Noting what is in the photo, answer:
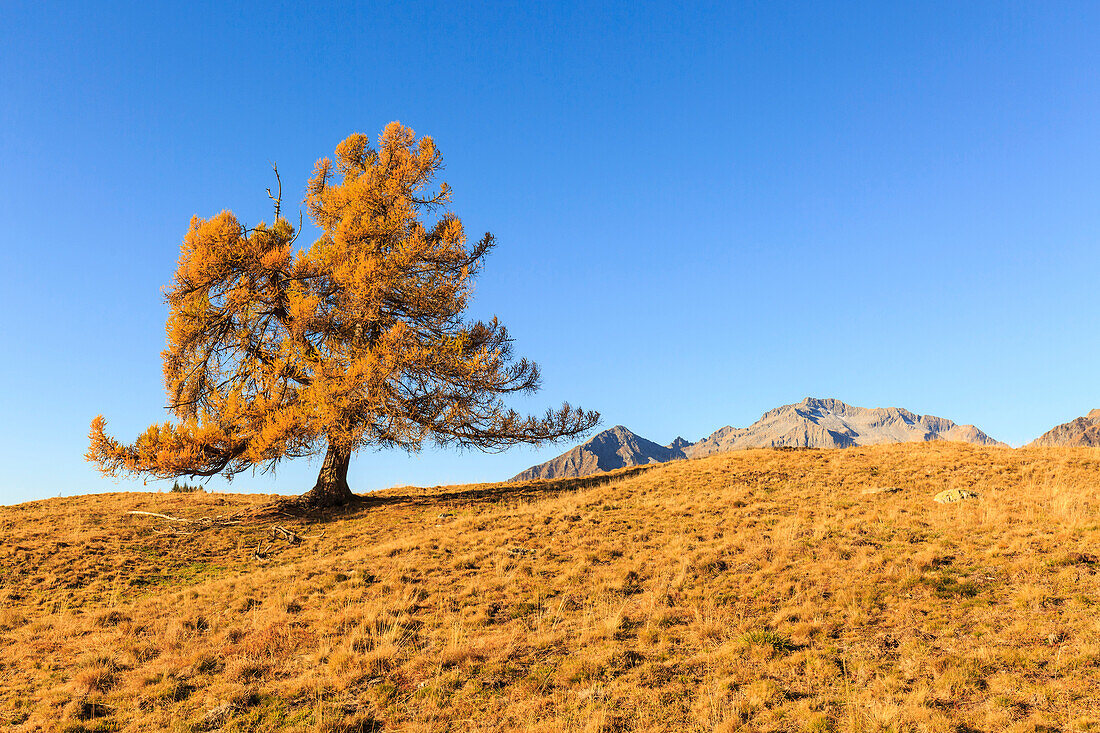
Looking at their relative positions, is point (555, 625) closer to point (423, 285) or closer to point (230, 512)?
point (423, 285)

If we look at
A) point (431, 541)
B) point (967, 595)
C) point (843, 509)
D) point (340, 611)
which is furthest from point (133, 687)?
point (843, 509)

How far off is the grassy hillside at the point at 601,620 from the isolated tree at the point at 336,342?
3.82m

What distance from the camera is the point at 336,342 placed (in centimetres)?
2125

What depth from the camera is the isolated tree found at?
19.5 m

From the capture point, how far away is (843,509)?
48.7 ft

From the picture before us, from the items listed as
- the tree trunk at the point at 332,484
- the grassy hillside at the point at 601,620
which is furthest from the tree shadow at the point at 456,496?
the grassy hillside at the point at 601,620

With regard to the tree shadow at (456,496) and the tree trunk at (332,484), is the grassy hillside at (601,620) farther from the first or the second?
the tree trunk at (332,484)

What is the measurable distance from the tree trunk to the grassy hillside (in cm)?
470

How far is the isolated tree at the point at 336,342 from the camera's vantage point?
769 inches

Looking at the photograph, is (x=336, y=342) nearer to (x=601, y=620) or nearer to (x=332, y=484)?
(x=332, y=484)

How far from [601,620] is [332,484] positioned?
51.6ft

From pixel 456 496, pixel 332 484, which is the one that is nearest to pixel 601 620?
pixel 456 496

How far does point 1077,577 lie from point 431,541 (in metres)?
12.3

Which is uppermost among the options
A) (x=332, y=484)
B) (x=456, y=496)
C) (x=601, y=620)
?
(x=332, y=484)
